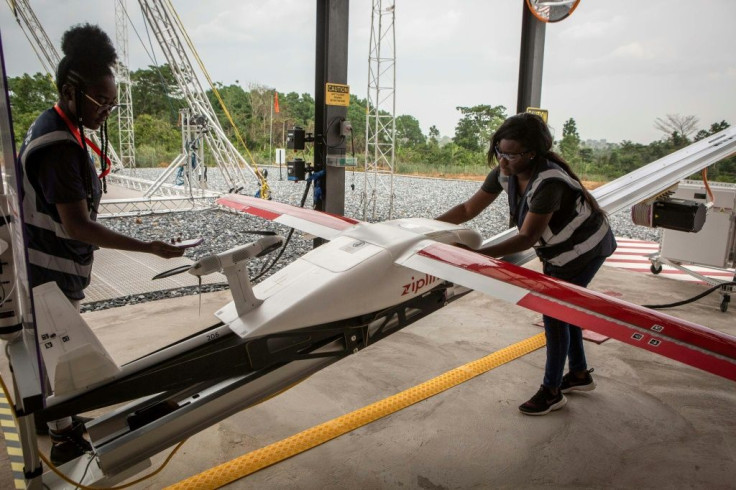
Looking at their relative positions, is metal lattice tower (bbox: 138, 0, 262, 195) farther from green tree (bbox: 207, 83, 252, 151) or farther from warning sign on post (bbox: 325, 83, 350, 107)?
warning sign on post (bbox: 325, 83, 350, 107)

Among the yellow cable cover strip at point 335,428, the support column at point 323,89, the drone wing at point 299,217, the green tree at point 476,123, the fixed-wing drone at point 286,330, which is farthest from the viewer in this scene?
the green tree at point 476,123

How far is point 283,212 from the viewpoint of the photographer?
9.75 feet

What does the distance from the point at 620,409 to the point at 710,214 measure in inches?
129

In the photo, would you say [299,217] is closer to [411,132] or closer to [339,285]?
[339,285]

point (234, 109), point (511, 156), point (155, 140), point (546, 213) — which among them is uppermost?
point (234, 109)

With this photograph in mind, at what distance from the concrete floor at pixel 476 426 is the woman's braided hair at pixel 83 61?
63.4 inches

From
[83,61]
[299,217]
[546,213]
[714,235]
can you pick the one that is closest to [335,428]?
[299,217]

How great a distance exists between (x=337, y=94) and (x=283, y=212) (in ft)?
9.88

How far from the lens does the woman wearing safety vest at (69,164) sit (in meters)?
1.94

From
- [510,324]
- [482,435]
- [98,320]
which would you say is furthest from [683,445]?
[98,320]

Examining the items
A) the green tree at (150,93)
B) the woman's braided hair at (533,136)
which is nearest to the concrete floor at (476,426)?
the woman's braided hair at (533,136)

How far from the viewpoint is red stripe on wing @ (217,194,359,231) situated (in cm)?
280

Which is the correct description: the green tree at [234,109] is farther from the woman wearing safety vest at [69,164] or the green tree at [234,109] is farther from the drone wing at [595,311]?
the drone wing at [595,311]

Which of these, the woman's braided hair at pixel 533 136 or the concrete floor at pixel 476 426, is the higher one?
the woman's braided hair at pixel 533 136
